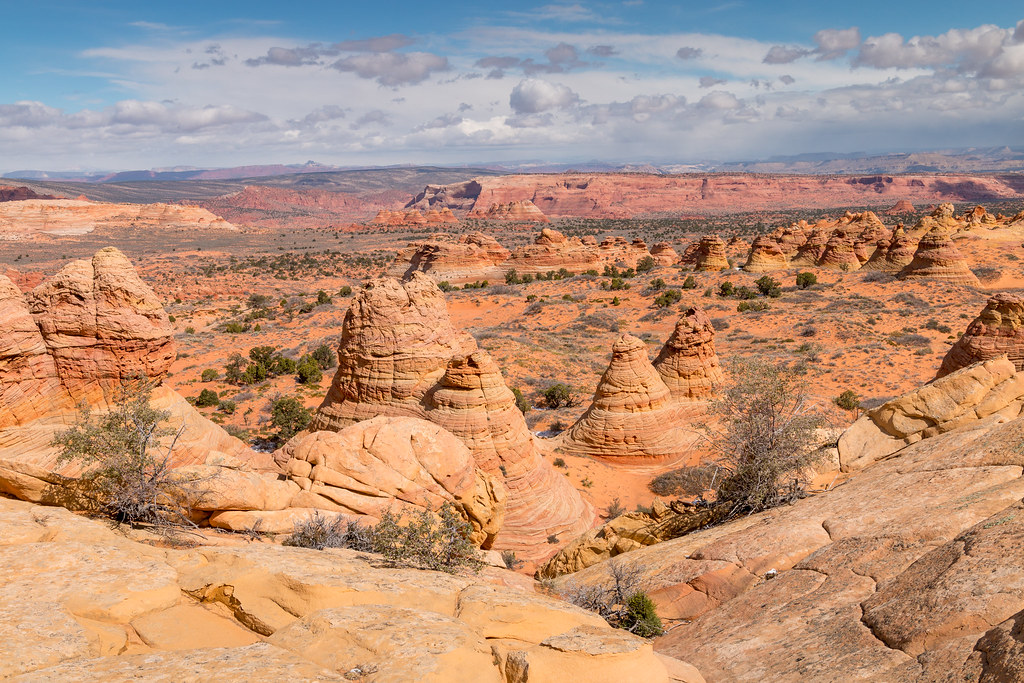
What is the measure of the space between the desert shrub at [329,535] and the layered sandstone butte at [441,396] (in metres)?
5.43

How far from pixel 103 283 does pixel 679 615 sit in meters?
13.8

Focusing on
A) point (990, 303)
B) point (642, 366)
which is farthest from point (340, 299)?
point (990, 303)

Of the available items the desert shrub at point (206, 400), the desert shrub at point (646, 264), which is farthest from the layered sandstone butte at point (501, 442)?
the desert shrub at point (646, 264)

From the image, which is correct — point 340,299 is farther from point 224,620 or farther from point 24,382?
point 224,620

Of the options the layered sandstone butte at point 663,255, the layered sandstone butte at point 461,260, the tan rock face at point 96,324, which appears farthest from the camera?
the layered sandstone butte at point 663,255

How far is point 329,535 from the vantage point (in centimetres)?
846

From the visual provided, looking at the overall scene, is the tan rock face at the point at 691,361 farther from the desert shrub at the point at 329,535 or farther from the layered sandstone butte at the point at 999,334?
the desert shrub at the point at 329,535

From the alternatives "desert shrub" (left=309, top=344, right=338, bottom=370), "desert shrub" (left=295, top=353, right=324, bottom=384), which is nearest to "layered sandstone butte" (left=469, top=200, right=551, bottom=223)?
"desert shrub" (left=309, top=344, right=338, bottom=370)

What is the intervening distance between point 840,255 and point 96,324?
199ft

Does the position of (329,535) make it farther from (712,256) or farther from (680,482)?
(712,256)

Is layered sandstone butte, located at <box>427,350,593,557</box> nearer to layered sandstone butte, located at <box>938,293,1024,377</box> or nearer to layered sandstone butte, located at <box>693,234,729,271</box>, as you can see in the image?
layered sandstone butte, located at <box>938,293,1024,377</box>

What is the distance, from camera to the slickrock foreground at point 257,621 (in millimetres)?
4320

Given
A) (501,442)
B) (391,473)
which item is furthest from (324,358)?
(391,473)

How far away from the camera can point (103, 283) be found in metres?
12.8
